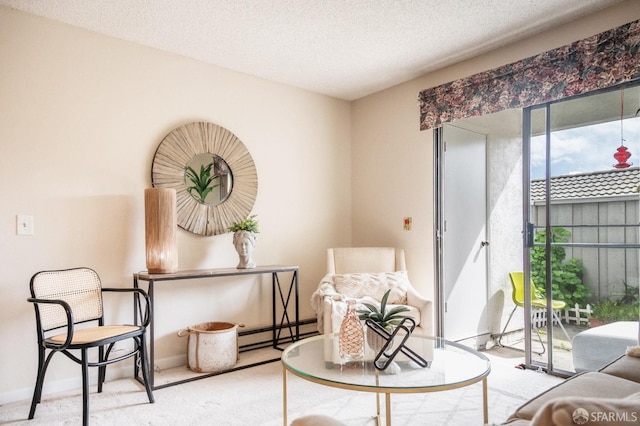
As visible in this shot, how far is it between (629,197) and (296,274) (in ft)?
7.97

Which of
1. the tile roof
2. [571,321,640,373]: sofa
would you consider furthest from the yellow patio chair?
the tile roof

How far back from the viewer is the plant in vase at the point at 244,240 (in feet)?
10.8

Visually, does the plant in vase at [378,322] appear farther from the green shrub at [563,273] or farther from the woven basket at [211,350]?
the green shrub at [563,273]

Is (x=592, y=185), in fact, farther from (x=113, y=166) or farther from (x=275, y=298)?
(x=113, y=166)

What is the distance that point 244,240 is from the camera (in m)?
3.29

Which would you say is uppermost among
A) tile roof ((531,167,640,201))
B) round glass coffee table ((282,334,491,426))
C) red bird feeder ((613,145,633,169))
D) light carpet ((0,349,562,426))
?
red bird feeder ((613,145,633,169))

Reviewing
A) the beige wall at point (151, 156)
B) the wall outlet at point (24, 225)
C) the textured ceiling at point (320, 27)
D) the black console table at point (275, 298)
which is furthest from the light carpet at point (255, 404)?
the textured ceiling at point (320, 27)

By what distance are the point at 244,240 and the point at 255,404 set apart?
1.24 meters

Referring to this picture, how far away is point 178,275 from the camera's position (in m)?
2.85

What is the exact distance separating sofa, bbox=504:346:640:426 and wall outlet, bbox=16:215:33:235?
2864 mm

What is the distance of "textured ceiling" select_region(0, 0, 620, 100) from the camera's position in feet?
8.64

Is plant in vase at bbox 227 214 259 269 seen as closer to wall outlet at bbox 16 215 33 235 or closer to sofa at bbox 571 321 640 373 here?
wall outlet at bbox 16 215 33 235

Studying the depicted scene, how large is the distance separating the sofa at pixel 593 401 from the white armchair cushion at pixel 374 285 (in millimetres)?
1736

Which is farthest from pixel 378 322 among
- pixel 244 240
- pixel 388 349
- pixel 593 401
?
pixel 244 240
